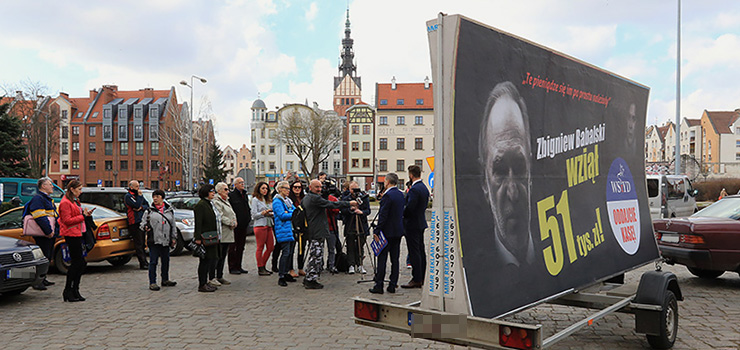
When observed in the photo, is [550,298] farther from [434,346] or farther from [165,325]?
[165,325]

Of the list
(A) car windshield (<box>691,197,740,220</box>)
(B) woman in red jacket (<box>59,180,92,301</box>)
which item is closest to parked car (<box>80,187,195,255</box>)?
(B) woman in red jacket (<box>59,180,92,301</box>)

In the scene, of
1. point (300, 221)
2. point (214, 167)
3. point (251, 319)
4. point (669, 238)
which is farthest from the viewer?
point (214, 167)

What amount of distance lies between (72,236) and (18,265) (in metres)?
0.81

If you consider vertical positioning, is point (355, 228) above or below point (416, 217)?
below


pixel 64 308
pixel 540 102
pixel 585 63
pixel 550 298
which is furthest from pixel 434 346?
pixel 64 308

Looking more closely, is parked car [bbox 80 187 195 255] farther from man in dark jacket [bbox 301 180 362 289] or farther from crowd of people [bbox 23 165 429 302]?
man in dark jacket [bbox 301 180 362 289]

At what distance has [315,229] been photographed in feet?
31.3

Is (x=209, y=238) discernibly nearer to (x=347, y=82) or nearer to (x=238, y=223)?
(x=238, y=223)

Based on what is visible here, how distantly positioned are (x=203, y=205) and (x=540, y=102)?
20.3 feet

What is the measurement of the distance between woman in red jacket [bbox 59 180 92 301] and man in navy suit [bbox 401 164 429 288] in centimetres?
493

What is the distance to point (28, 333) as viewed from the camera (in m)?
6.53

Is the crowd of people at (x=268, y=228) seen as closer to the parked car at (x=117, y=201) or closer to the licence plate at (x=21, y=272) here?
the licence plate at (x=21, y=272)

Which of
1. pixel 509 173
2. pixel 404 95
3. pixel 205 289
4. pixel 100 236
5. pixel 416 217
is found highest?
pixel 404 95

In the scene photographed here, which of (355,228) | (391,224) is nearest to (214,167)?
(355,228)
